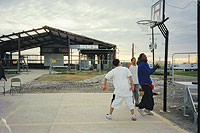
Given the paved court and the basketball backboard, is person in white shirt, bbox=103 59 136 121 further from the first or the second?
the basketball backboard

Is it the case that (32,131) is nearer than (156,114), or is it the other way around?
(32,131)

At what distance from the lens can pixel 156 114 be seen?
18.8 feet

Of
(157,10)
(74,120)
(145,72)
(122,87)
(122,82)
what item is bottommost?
(74,120)

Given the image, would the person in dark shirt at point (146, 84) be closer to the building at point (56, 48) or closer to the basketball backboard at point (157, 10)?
the basketball backboard at point (157, 10)

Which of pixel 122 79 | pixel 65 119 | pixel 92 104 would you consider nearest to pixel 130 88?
pixel 122 79

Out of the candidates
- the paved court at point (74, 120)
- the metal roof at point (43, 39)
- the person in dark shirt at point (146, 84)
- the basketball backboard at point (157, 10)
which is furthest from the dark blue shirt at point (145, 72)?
the metal roof at point (43, 39)

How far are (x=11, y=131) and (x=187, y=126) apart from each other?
4.24m

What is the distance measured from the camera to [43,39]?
35781mm

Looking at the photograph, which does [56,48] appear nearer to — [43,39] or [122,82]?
[43,39]

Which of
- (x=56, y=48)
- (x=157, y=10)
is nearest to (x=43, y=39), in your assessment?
(x=56, y=48)

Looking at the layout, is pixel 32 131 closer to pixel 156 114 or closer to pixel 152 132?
pixel 152 132

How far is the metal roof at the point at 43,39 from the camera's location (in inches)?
1133

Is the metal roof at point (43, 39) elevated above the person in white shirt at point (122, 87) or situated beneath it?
elevated above

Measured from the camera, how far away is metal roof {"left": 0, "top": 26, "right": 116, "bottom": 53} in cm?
2877
